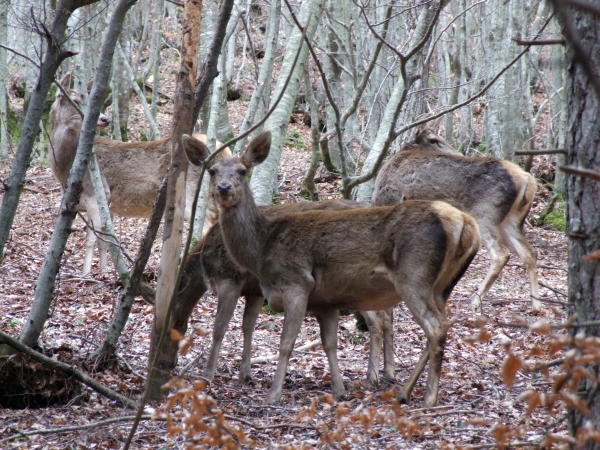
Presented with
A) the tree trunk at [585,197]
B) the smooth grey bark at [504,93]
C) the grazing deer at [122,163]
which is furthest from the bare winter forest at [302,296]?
the smooth grey bark at [504,93]

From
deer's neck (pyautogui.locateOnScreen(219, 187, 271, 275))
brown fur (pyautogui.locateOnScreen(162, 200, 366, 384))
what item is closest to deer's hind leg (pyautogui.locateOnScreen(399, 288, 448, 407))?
brown fur (pyautogui.locateOnScreen(162, 200, 366, 384))

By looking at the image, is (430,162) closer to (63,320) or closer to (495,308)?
(495,308)

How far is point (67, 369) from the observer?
5496 millimetres

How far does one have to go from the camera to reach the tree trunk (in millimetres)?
3201

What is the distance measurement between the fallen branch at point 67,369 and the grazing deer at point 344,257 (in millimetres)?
1409

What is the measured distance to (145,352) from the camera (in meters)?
7.54

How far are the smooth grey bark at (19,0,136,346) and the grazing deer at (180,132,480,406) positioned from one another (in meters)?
0.96

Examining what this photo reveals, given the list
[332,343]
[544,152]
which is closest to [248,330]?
[332,343]

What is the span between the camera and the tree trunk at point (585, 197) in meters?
3.20

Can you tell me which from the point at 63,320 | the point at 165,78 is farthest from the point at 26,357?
the point at 165,78

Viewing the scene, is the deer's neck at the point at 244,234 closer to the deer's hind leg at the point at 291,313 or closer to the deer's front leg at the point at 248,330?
the deer's hind leg at the point at 291,313

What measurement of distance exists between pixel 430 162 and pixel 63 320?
5.83 meters

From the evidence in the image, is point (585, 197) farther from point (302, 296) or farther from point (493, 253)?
point (493, 253)

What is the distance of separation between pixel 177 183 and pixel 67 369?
167cm
